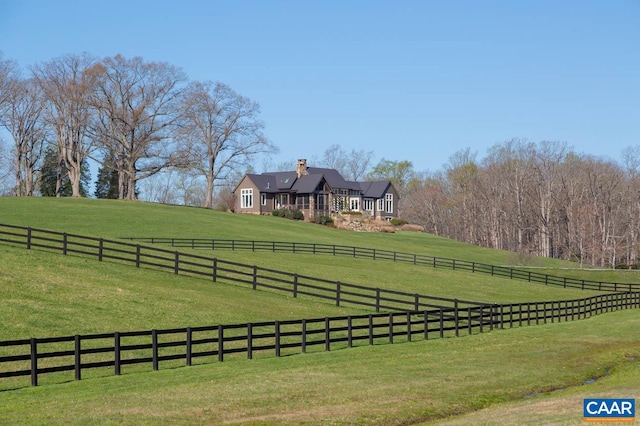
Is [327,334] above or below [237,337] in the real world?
below

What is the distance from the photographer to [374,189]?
130m

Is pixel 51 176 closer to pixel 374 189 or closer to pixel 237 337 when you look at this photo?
pixel 374 189

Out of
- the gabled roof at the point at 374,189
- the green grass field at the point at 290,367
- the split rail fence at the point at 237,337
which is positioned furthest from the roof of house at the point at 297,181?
the split rail fence at the point at 237,337

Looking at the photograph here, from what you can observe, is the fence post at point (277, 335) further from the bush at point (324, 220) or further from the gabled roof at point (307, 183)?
the gabled roof at point (307, 183)

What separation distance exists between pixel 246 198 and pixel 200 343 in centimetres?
9379

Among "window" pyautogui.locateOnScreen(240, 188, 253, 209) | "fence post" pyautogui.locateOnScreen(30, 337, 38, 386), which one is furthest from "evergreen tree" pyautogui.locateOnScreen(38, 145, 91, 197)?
"fence post" pyautogui.locateOnScreen(30, 337, 38, 386)

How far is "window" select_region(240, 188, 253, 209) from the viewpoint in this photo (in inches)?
4619

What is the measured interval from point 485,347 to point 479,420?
1298 cm

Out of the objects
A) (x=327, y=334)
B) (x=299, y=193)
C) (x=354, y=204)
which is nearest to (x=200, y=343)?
(x=327, y=334)

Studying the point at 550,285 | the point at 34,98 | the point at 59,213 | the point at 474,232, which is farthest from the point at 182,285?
the point at 474,232

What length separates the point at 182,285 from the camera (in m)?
39.2

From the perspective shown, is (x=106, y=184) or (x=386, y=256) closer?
(x=386, y=256)

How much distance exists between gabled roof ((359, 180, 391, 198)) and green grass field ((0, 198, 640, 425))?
7272 cm

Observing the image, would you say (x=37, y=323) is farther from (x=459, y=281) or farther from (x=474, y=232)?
(x=474, y=232)
